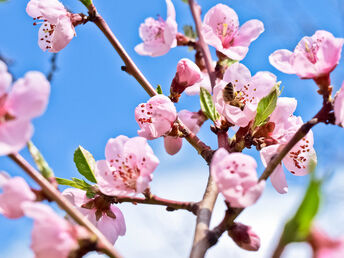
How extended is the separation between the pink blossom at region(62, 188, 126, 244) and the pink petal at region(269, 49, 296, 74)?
673mm

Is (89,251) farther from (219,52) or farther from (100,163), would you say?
(219,52)

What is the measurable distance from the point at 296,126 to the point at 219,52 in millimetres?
489

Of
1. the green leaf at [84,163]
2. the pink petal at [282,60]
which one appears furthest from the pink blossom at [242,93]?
the green leaf at [84,163]

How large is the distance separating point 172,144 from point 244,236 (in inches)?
19.9

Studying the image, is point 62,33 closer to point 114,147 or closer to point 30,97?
point 114,147

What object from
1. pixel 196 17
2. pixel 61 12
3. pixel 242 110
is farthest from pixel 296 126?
pixel 61 12

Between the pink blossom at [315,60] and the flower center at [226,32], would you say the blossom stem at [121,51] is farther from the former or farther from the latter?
the pink blossom at [315,60]

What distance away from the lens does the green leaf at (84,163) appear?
55.2 inches

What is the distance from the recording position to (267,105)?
1.34 meters

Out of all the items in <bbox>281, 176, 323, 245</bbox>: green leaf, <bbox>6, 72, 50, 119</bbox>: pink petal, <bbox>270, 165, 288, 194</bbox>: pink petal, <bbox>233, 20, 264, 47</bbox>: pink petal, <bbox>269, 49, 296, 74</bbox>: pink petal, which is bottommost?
<bbox>270, 165, 288, 194</bbox>: pink petal

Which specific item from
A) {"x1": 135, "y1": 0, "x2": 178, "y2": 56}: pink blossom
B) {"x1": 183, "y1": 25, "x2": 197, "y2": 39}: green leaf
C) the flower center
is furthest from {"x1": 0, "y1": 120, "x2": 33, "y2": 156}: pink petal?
{"x1": 183, "y1": 25, "x2": 197, "y2": 39}: green leaf

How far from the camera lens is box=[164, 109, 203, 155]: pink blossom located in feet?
5.16

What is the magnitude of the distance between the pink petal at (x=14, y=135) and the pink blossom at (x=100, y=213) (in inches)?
20.5

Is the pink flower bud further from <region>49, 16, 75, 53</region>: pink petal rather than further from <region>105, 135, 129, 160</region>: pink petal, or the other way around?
<region>49, 16, 75, 53</region>: pink petal
